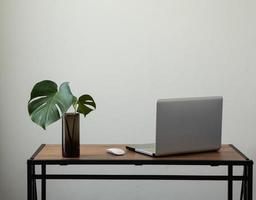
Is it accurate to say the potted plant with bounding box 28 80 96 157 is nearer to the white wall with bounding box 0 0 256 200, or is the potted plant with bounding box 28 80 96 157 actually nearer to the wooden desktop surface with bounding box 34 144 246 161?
the wooden desktop surface with bounding box 34 144 246 161

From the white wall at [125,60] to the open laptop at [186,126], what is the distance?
3.20ft

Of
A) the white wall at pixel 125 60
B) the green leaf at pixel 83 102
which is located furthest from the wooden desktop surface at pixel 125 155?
the white wall at pixel 125 60

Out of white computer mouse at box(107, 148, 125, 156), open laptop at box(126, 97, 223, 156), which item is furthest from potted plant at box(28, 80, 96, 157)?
open laptop at box(126, 97, 223, 156)

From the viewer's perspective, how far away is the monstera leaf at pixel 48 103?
2484mm

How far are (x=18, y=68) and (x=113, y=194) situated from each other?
3.88 ft

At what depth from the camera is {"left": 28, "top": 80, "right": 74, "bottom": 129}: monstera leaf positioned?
248cm

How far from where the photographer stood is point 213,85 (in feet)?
12.4

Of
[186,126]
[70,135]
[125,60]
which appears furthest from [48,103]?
[125,60]

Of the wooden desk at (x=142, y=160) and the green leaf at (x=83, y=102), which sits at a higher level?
the green leaf at (x=83, y=102)

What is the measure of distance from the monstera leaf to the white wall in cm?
116

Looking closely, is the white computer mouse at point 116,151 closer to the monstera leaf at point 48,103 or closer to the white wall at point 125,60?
the monstera leaf at point 48,103

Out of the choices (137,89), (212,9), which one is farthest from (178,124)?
(212,9)

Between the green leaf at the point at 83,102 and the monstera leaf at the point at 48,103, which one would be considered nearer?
the monstera leaf at the point at 48,103

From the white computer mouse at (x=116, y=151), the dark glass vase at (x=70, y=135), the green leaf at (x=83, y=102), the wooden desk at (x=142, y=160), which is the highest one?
the green leaf at (x=83, y=102)
